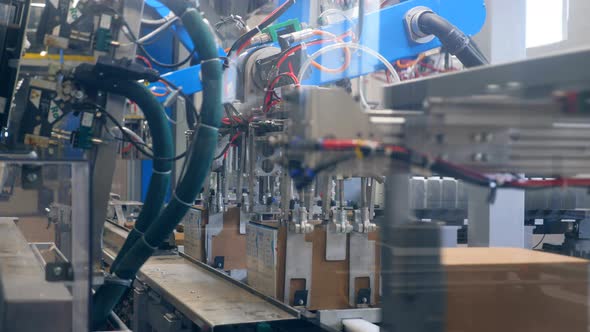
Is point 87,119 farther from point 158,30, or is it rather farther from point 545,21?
point 545,21

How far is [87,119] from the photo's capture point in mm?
1943

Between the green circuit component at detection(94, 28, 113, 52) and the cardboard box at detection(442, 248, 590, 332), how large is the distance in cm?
123

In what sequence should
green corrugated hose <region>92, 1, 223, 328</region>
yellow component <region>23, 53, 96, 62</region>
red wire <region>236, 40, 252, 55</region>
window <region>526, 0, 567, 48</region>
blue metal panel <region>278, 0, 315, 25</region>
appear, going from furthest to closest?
blue metal panel <region>278, 0, 315, 25</region> → red wire <region>236, 40, 252, 55</region> → window <region>526, 0, 567, 48</region> → green corrugated hose <region>92, 1, 223, 328</region> → yellow component <region>23, 53, 96, 62</region>

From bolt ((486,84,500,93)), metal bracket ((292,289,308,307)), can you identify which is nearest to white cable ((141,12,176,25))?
metal bracket ((292,289,308,307))

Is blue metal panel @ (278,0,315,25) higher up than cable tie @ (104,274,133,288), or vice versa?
blue metal panel @ (278,0,315,25)

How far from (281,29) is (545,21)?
118 centimetres

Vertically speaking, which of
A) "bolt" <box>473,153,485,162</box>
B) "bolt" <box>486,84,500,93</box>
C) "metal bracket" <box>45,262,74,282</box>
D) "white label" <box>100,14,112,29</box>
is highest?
"white label" <box>100,14,112,29</box>

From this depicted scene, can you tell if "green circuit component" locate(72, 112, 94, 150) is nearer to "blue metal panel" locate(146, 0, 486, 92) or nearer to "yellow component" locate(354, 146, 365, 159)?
"blue metal panel" locate(146, 0, 486, 92)

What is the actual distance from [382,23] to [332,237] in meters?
0.91

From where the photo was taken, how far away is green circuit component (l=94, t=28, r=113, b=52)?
191 centimetres

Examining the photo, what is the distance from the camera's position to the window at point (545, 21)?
254cm

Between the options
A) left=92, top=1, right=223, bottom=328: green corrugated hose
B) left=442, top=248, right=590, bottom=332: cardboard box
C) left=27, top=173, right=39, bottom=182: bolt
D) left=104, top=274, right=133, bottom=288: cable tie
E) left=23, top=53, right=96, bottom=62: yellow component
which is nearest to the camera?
left=442, top=248, right=590, bottom=332: cardboard box

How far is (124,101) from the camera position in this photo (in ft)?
6.58

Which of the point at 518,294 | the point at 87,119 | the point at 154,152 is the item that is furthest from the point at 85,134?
the point at 518,294
